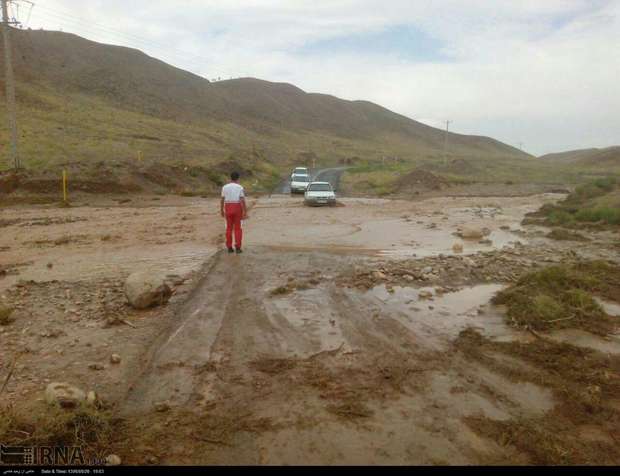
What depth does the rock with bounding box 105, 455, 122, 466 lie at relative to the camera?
401 centimetres

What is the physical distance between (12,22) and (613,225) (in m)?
30.5

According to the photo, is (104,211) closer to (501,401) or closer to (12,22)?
(12,22)

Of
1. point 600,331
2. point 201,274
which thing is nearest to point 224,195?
point 201,274

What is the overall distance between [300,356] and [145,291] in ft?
9.80

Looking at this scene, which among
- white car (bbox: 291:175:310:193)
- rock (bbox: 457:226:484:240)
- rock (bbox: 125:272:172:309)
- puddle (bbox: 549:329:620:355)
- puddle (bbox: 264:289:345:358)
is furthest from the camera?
white car (bbox: 291:175:310:193)

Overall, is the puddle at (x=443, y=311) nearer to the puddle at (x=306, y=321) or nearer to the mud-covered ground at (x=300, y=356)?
the mud-covered ground at (x=300, y=356)

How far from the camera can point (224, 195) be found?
11898 millimetres

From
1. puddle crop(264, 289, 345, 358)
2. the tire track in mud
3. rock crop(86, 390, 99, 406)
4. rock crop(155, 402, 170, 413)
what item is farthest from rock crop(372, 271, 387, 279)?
rock crop(86, 390, 99, 406)

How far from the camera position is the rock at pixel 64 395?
473 cm

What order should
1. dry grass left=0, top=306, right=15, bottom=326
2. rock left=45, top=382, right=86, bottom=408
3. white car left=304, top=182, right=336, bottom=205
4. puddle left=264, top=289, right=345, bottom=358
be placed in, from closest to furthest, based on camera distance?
1. rock left=45, top=382, right=86, bottom=408
2. puddle left=264, top=289, right=345, bottom=358
3. dry grass left=0, top=306, right=15, bottom=326
4. white car left=304, top=182, right=336, bottom=205

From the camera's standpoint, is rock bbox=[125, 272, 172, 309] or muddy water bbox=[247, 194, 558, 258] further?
muddy water bbox=[247, 194, 558, 258]

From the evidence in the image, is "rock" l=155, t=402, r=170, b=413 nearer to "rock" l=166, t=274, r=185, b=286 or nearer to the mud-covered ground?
the mud-covered ground

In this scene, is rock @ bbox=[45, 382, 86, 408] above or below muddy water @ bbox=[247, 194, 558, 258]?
below

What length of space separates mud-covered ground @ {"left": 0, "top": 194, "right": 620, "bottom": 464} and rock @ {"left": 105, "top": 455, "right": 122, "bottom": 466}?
71 millimetres
